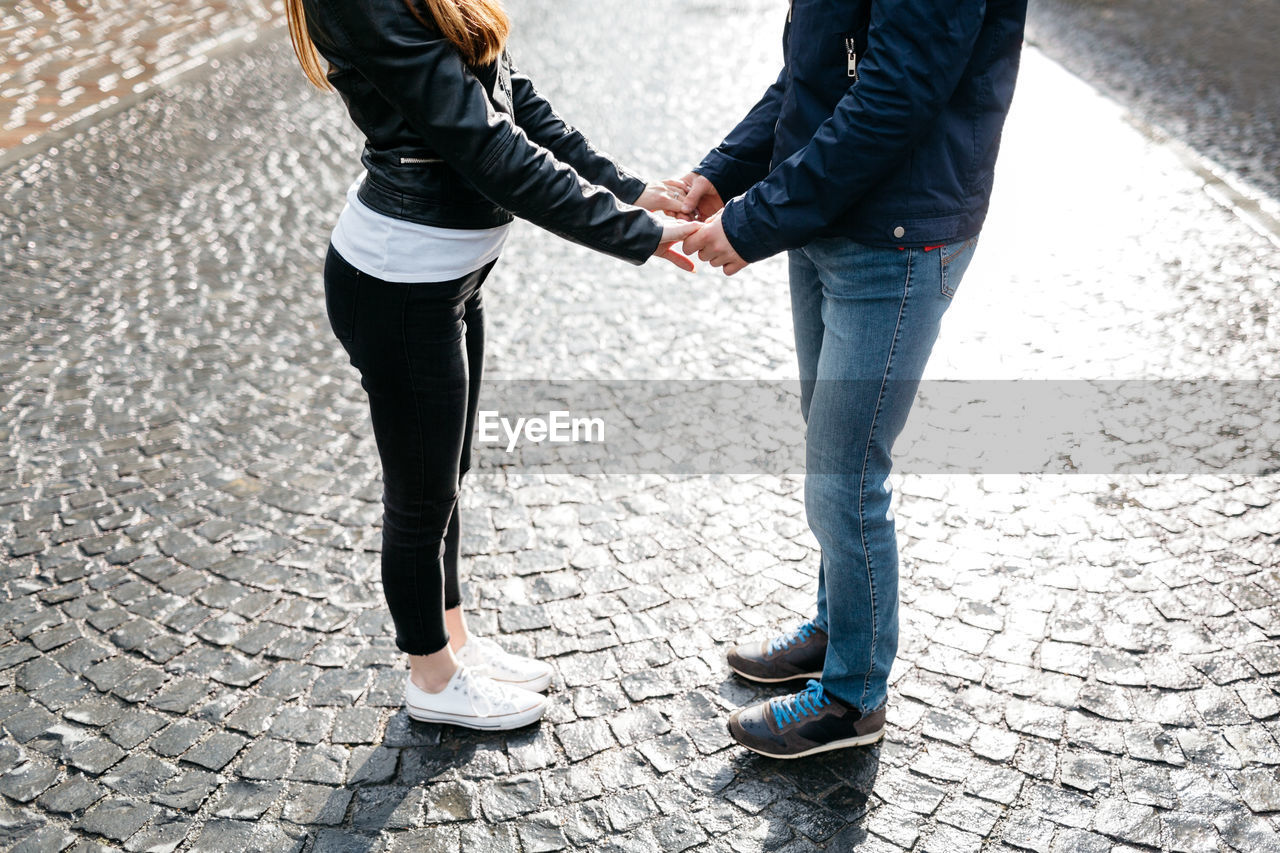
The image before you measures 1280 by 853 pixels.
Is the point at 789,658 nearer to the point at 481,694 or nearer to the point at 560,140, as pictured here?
A: the point at 481,694

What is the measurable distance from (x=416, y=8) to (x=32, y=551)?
2.85 meters

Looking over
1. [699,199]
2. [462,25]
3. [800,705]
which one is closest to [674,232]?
[699,199]

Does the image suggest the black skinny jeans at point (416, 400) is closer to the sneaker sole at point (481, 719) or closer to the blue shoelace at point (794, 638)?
the sneaker sole at point (481, 719)

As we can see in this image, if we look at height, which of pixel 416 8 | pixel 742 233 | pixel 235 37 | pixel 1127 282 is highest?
pixel 416 8

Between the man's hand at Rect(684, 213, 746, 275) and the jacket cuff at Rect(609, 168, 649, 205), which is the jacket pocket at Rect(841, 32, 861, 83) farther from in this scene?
the jacket cuff at Rect(609, 168, 649, 205)

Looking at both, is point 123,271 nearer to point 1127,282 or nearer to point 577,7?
point 1127,282

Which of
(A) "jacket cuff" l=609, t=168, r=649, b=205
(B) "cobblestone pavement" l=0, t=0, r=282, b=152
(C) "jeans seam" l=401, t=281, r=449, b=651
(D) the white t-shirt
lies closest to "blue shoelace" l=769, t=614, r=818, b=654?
(C) "jeans seam" l=401, t=281, r=449, b=651

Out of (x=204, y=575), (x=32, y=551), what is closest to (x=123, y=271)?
(x=32, y=551)

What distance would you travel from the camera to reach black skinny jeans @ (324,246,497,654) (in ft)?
8.29

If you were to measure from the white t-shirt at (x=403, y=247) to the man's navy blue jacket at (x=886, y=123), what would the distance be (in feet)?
2.08

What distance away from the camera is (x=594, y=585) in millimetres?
3812

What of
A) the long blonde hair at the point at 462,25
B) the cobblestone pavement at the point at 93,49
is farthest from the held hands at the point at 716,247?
the cobblestone pavement at the point at 93,49

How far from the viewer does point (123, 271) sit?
6.18m

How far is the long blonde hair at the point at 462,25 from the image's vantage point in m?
2.21
